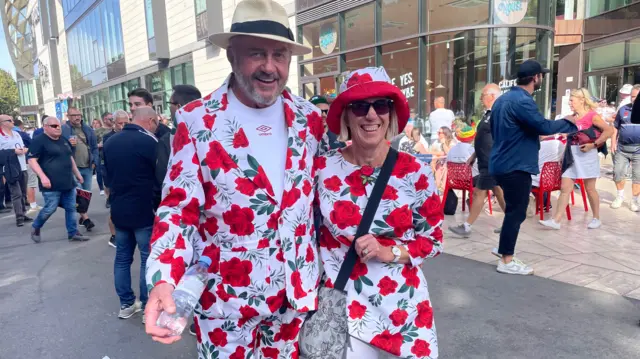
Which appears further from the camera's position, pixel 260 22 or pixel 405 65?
pixel 405 65

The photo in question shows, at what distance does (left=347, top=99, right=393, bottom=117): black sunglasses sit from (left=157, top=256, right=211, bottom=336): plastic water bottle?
795mm

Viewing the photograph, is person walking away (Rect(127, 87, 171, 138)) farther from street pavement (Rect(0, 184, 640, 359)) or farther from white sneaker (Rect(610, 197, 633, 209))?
white sneaker (Rect(610, 197, 633, 209))

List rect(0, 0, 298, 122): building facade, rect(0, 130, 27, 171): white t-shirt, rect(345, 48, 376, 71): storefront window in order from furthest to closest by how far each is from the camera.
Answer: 1. rect(0, 0, 298, 122): building facade
2. rect(345, 48, 376, 71): storefront window
3. rect(0, 130, 27, 171): white t-shirt

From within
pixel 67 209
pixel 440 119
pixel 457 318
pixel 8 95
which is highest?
pixel 8 95

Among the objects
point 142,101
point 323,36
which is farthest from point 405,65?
point 142,101

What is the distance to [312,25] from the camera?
13.7m

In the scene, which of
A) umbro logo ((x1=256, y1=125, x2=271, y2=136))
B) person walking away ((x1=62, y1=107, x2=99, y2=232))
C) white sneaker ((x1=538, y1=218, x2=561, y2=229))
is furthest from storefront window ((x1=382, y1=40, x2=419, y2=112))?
umbro logo ((x1=256, y1=125, x2=271, y2=136))

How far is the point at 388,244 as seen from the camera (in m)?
1.66

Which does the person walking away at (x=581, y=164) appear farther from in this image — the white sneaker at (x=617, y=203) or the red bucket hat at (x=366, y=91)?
the red bucket hat at (x=366, y=91)

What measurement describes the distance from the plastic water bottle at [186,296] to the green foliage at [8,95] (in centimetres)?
8409

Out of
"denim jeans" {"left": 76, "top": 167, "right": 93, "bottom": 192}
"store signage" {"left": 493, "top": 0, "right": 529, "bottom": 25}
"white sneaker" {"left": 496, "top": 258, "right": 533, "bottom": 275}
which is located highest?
"store signage" {"left": 493, "top": 0, "right": 529, "bottom": 25}

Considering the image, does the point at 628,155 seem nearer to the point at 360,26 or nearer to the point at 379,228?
the point at 379,228

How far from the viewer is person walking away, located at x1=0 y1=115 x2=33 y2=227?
776cm

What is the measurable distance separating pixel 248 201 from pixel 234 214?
2.7 inches
